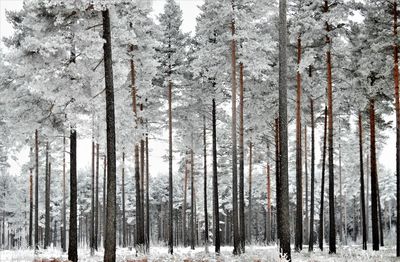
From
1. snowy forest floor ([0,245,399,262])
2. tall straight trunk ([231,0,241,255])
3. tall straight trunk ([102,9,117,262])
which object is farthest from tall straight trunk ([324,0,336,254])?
tall straight trunk ([102,9,117,262])

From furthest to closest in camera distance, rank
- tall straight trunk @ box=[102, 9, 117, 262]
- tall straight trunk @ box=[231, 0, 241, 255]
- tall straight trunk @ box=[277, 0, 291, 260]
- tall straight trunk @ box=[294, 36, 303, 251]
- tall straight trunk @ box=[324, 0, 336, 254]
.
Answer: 1. tall straight trunk @ box=[294, 36, 303, 251]
2. tall straight trunk @ box=[324, 0, 336, 254]
3. tall straight trunk @ box=[231, 0, 241, 255]
4. tall straight trunk @ box=[102, 9, 117, 262]
5. tall straight trunk @ box=[277, 0, 291, 260]

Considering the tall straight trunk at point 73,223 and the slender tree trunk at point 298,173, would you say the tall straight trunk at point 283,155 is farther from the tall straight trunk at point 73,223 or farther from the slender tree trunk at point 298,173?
the slender tree trunk at point 298,173

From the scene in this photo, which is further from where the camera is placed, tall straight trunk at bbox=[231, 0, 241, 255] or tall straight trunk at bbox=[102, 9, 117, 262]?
tall straight trunk at bbox=[231, 0, 241, 255]

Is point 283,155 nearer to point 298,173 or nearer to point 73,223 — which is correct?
point 73,223

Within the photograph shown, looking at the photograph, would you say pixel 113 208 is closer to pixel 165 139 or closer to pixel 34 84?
pixel 34 84

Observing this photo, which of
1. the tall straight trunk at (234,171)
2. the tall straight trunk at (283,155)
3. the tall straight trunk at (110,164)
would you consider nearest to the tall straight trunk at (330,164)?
the tall straight trunk at (234,171)

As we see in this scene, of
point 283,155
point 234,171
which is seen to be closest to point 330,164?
point 234,171

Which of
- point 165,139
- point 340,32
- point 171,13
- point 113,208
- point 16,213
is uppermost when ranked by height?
point 171,13

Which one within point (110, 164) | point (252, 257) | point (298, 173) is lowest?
point (252, 257)

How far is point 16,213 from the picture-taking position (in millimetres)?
60156

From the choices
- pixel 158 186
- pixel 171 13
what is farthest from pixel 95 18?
pixel 158 186

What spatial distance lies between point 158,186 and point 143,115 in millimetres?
54003

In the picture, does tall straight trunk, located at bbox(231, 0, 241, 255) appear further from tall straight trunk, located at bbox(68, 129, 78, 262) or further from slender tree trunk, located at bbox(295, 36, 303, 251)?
tall straight trunk, located at bbox(68, 129, 78, 262)

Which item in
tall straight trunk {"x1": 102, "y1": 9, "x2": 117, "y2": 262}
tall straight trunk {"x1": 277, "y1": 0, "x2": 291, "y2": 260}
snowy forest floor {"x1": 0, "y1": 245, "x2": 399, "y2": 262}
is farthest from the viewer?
snowy forest floor {"x1": 0, "y1": 245, "x2": 399, "y2": 262}
